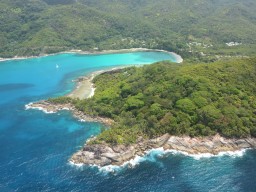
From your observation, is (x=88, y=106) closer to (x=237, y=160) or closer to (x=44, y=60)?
(x=237, y=160)

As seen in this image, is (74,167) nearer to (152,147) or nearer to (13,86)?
(152,147)

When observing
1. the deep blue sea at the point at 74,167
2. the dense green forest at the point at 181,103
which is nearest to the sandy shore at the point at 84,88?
the dense green forest at the point at 181,103

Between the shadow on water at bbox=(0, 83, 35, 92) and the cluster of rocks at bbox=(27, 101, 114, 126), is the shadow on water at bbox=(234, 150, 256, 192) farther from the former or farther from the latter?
the shadow on water at bbox=(0, 83, 35, 92)

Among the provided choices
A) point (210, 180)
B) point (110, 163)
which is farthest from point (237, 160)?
point (110, 163)

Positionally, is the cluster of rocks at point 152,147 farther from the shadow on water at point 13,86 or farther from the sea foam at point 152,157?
the shadow on water at point 13,86

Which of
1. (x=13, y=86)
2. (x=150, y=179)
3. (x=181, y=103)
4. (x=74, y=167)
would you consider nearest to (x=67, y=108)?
(x=181, y=103)

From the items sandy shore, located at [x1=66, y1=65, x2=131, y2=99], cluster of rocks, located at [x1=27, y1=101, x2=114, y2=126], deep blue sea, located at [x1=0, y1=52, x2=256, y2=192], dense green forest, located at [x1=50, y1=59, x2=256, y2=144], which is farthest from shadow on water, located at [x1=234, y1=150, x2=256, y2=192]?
sandy shore, located at [x1=66, y1=65, x2=131, y2=99]
